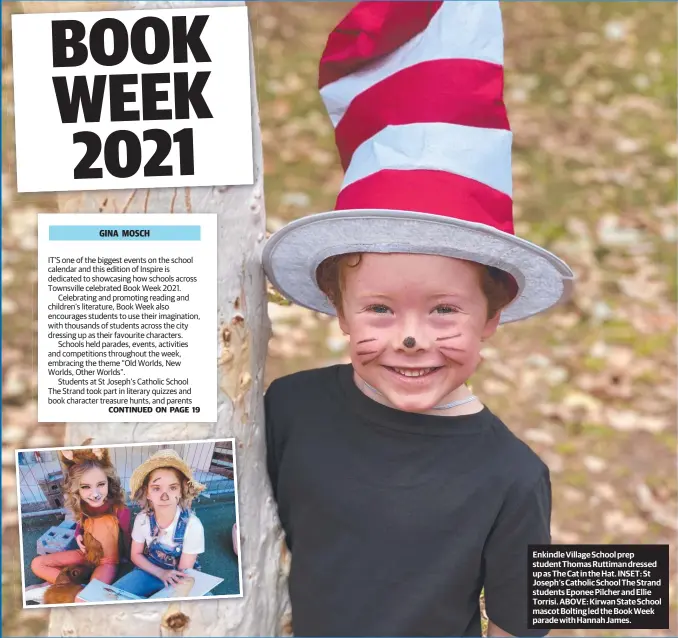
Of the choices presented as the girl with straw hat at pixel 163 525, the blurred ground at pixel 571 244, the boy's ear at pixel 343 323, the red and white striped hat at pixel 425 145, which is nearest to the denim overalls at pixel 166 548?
the girl with straw hat at pixel 163 525

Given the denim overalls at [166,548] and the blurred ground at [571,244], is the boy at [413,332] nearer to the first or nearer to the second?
the denim overalls at [166,548]

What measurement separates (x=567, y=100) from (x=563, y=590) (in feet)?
20.0

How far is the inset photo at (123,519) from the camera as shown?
1889 mm

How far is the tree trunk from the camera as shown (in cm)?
184

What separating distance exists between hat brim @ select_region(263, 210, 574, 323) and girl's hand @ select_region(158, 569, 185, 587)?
0.68 metres

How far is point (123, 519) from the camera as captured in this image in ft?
6.22

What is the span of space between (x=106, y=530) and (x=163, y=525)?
119 mm

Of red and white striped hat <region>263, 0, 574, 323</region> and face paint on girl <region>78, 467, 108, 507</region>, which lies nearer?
red and white striped hat <region>263, 0, 574, 323</region>

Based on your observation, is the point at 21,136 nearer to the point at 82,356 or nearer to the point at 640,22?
the point at 82,356

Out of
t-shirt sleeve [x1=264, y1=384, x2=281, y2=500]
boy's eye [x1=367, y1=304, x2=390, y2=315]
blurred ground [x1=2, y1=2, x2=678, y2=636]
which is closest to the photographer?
boy's eye [x1=367, y1=304, x2=390, y2=315]

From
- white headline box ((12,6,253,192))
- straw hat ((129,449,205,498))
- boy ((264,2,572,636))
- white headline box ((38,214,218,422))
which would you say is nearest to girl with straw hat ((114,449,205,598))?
straw hat ((129,449,205,498))

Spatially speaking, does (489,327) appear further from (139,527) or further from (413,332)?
(139,527)

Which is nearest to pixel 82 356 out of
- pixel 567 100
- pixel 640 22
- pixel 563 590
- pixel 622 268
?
pixel 563 590

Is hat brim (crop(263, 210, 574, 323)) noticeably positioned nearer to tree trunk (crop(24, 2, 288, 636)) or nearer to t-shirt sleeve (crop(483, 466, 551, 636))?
tree trunk (crop(24, 2, 288, 636))
